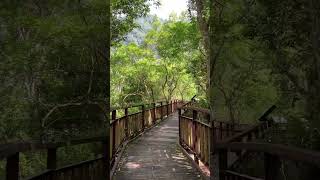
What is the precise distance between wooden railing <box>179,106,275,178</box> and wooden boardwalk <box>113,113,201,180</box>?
9.4 inches

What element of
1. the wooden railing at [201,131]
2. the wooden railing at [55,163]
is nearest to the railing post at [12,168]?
the wooden railing at [55,163]

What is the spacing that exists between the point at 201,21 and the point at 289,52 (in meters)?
2.87

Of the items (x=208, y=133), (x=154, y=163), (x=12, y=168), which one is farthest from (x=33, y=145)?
(x=154, y=163)

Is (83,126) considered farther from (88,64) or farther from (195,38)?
(195,38)

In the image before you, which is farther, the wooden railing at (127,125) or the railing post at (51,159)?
the wooden railing at (127,125)

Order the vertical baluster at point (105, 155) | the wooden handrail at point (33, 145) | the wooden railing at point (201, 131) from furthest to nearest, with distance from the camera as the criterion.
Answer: the vertical baluster at point (105, 155) → the wooden railing at point (201, 131) → the wooden handrail at point (33, 145)

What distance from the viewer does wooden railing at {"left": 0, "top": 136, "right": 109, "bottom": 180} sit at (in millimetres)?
2076

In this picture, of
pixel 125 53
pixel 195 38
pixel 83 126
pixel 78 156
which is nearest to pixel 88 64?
pixel 83 126

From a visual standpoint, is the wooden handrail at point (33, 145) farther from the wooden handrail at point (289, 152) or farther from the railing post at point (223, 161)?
the wooden handrail at point (289, 152)

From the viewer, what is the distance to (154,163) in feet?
17.0

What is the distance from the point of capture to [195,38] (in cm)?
1059

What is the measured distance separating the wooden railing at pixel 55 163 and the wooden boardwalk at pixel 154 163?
929 millimetres

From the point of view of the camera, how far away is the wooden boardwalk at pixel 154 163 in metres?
4.43

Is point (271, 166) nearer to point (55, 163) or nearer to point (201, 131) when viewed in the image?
point (55, 163)
